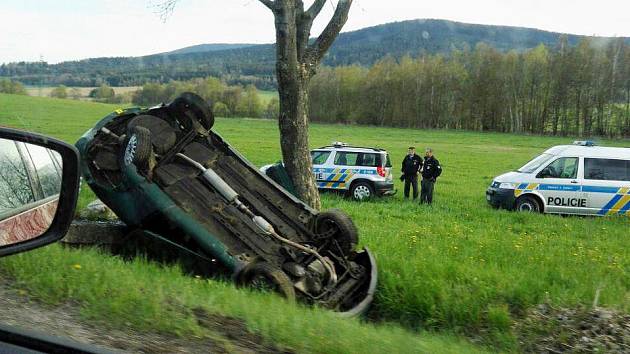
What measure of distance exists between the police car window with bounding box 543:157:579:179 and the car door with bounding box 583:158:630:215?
0.97ft

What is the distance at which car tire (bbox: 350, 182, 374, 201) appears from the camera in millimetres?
20703

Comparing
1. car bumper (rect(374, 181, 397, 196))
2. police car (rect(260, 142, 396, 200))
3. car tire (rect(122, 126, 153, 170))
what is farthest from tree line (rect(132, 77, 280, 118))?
car bumper (rect(374, 181, 397, 196))

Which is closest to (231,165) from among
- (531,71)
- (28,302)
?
(28,302)

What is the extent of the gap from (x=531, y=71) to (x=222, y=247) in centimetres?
6888

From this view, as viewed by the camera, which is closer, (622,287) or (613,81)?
(622,287)

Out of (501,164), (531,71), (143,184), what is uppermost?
(531,71)

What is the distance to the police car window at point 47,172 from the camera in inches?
129

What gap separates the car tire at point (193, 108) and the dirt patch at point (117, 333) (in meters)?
5.16

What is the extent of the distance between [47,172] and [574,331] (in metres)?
4.46

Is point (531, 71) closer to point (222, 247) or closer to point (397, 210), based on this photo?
point (397, 210)

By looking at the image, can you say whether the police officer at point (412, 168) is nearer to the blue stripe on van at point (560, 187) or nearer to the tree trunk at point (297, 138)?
the blue stripe on van at point (560, 187)

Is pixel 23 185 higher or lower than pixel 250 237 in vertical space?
higher

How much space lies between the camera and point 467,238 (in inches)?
422

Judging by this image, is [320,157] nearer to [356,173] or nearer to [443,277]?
[356,173]
